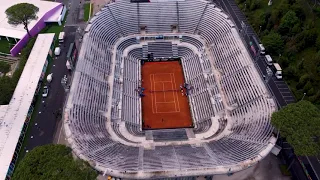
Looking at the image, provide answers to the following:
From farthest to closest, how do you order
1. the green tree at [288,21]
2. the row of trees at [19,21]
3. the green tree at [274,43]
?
1. the green tree at [288,21]
2. the green tree at [274,43]
3. the row of trees at [19,21]

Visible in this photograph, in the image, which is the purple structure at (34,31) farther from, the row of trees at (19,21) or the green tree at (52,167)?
the green tree at (52,167)

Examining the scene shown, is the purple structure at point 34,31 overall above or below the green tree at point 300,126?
above

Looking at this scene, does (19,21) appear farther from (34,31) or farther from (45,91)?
(45,91)

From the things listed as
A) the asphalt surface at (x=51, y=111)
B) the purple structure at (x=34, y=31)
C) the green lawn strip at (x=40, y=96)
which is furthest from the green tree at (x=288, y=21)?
the purple structure at (x=34, y=31)

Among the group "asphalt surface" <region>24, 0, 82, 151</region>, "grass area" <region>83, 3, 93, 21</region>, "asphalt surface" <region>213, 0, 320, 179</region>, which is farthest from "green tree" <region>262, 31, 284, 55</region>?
"grass area" <region>83, 3, 93, 21</region>

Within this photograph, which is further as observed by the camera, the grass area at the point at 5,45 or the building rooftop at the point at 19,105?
the grass area at the point at 5,45

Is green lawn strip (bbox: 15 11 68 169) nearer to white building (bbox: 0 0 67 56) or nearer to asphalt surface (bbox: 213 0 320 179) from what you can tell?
white building (bbox: 0 0 67 56)
